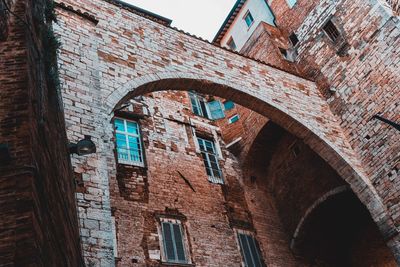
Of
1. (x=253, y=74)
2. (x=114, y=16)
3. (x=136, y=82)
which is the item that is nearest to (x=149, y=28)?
(x=114, y=16)

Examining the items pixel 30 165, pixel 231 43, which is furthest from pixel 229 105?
pixel 30 165

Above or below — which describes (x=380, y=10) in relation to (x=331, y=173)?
above

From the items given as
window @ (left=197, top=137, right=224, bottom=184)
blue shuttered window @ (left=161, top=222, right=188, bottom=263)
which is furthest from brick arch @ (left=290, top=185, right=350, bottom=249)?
blue shuttered window @ (left=161, top=222, right=188, bottom=263)

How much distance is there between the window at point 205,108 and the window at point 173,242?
15.6 ft

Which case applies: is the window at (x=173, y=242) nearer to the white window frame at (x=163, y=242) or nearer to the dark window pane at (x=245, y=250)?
the white window frame at (x=163, y=242)

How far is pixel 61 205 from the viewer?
375 cm

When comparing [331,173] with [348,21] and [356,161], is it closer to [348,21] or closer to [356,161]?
[356,161]

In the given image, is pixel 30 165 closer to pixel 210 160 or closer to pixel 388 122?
pixel 388 122

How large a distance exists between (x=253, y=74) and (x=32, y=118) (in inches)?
315

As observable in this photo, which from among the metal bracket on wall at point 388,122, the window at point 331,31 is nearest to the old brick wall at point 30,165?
the metal bracket on wall at point 388,122

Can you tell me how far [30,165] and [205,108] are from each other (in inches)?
460

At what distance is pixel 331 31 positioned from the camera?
12133 mm

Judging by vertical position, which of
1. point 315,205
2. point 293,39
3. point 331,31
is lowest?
point 315,205

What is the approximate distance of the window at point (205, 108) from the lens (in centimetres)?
1412
